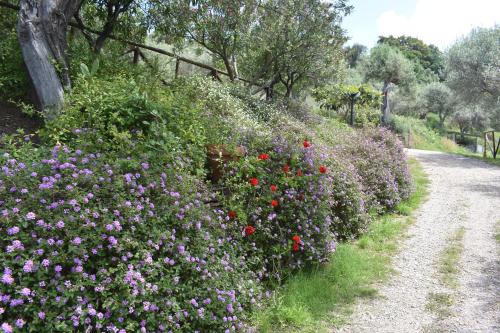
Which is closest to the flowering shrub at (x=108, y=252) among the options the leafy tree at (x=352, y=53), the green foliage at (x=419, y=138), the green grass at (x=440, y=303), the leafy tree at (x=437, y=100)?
the green grass at (x=440, y=303)

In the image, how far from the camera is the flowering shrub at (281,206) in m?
4.44

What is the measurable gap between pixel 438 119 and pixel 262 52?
39.6 metres

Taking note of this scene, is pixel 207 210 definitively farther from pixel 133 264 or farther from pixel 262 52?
pixel 262 52

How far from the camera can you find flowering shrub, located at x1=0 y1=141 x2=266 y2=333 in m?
2.49

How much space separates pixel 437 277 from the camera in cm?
530

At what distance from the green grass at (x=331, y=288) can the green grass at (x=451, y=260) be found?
66 centimetres

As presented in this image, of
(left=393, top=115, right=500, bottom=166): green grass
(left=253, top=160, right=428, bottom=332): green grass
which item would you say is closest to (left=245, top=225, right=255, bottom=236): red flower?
(left=253, top=160, right=428, bottom=332): green grass

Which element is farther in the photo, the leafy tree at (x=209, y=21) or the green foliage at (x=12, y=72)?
the leafy tree at (x=209, y=21)

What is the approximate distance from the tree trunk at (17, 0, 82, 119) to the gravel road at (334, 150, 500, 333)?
4137 millimetres

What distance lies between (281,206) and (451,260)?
285 centimetres

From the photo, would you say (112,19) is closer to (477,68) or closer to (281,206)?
(281,206)

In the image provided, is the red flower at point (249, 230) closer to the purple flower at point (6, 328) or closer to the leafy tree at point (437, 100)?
the purple flower at point (6, 328)

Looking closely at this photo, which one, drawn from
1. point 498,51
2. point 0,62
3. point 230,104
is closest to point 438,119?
point 498,51

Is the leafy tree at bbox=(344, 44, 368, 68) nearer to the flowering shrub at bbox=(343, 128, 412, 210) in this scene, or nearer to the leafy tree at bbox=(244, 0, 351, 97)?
the leafy tree at bbox=(244, 0, 351, 97)
